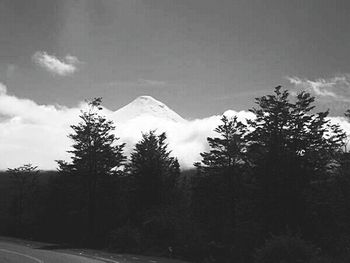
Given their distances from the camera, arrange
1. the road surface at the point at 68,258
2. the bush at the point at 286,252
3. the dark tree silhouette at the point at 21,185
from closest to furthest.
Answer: the bush at the point at 286,252
the road surface at the point at 68,258
the dark tree silhouette at the point at 21,185

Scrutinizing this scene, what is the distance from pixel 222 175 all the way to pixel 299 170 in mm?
11103

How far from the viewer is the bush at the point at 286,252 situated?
16.2m

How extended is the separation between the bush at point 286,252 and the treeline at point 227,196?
4 cm

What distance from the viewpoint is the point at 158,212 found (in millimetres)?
36219

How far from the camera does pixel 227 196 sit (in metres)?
37.5

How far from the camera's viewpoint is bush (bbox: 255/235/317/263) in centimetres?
1623

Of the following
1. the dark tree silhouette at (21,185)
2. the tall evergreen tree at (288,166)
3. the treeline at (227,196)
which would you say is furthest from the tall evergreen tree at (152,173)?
the dark tree silhouette at (21,185)

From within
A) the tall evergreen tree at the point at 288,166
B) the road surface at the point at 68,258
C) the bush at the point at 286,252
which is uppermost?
the tall evergreen tree at the point at 288,166

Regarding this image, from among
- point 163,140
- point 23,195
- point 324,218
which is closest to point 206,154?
point 163,140

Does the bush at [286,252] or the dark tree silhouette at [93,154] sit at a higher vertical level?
the dark tree silhouette at [93,154]

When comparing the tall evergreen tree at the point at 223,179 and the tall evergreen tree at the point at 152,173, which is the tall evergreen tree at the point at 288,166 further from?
the tall evergreen tree at the point at 152,173

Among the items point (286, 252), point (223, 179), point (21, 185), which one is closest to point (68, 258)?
point (286, 252)

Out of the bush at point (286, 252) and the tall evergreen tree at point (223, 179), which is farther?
the tall evergreen tree at point (223, 179)

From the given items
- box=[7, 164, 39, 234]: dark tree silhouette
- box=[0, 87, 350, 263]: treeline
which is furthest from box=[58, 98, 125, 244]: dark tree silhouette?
box=[7, 164, 39, 234]: dark tree silhouette
